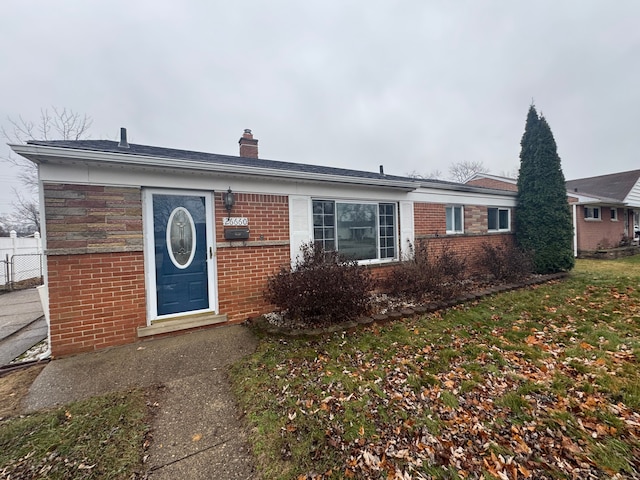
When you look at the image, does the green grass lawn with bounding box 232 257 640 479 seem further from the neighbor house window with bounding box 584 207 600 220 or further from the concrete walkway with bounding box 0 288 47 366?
the neighbor house window with bounding box 584 207 600 220

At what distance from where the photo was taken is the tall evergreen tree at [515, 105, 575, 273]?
8.50 meters

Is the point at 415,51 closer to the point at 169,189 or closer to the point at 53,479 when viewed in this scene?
the point at 169,189

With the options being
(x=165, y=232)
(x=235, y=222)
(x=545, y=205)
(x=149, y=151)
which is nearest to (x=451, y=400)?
(x=235, y=222)

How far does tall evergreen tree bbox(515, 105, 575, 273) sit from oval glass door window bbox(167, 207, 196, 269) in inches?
394

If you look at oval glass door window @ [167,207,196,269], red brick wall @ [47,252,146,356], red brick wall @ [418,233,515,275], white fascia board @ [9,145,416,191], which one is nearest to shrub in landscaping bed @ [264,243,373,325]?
oval glass door window @ [167,207,196,269]

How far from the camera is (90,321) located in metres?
3.78

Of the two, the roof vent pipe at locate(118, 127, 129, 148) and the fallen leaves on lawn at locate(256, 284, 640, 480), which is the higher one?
the roof vent pipe at locate(118, 127, 129, 148)

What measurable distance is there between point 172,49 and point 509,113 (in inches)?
871

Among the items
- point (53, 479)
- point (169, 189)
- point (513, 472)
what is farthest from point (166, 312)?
point (513, 472)

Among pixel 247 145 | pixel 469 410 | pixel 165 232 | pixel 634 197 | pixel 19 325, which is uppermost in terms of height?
pixel 247 145

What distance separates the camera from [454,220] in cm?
821

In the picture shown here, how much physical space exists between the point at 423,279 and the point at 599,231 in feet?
53.8

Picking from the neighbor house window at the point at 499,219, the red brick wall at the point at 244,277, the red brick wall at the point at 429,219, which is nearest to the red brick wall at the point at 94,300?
the red brick wall at the point at 244,277

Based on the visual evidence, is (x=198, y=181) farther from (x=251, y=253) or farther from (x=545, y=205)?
(x=545, y=205)
